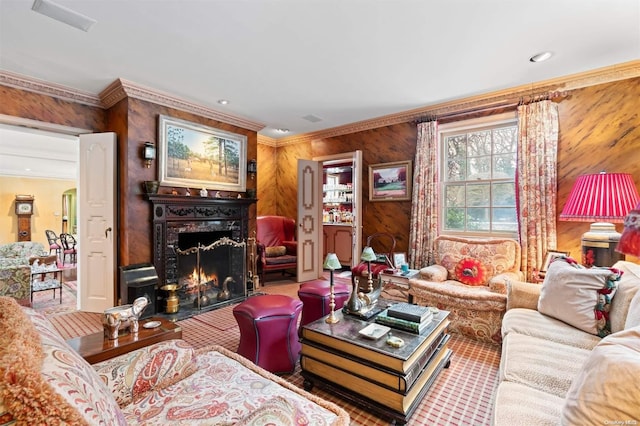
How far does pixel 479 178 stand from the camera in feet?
12.8

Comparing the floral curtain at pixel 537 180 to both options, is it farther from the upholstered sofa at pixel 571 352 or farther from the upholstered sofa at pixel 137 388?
the upholstered sofa at pixel 137 388

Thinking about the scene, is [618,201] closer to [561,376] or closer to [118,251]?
[561,376]

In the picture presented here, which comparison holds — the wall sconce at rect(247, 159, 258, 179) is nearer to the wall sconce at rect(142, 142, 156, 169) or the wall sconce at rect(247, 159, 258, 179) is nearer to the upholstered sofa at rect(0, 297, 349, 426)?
the wall sconce at rect(142, 142, 156, 169)

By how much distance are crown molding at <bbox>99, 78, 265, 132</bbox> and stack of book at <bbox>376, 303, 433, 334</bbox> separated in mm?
3579

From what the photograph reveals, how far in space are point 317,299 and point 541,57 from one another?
313cm

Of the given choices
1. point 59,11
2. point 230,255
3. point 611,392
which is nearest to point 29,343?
point 611,392

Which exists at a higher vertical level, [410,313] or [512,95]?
[512,95]

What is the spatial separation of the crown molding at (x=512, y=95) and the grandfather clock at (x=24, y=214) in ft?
32.1

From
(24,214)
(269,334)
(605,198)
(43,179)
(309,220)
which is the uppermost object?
(43,179)

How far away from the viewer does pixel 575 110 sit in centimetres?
318

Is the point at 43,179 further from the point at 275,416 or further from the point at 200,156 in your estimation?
the point at 275,416

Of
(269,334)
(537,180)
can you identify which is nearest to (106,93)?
(269,334)

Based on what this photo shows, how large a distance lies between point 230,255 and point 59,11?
3.02 meters

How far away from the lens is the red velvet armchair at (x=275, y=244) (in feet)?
16.0
